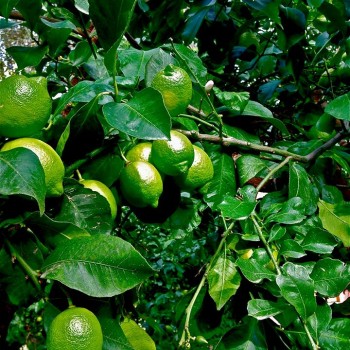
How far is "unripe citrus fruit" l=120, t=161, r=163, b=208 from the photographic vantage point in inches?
22.2

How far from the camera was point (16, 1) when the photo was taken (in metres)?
0.61

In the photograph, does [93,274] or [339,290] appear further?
[339,290]

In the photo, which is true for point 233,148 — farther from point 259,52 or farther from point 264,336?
point 259,52

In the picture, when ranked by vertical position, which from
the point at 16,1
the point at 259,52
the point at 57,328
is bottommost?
the point at 259,52

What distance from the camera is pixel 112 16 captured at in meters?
0.53

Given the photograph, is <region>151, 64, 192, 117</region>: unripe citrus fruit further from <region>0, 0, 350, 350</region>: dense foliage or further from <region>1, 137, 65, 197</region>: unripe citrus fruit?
<region>1, 137, 65, 197</region>: unripe citrus fruit

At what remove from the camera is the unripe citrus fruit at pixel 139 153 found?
0.61 metres

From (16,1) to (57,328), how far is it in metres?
0.42

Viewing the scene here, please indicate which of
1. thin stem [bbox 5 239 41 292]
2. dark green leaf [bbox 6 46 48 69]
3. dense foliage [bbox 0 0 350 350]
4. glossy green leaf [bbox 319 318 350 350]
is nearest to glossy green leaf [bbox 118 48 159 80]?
dense foliage [bbox 0 0 350 350]

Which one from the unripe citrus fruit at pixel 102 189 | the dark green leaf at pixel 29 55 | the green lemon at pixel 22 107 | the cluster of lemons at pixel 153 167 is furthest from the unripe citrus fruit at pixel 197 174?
the dark green leaf at pixel 29 55

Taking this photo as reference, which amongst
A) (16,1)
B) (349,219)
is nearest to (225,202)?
(349,219)

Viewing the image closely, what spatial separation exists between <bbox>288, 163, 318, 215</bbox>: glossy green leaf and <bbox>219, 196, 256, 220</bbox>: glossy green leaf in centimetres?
13

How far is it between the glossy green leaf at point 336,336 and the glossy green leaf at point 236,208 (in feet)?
0.60

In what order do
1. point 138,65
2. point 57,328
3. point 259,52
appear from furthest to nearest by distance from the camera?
point 259,52 → point 138,65 → point 57,328
